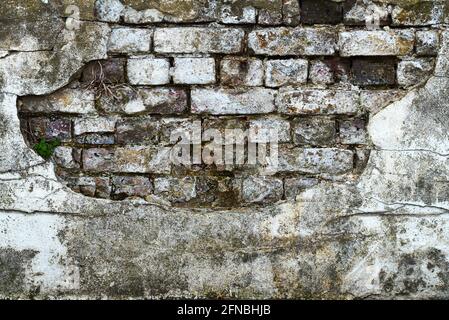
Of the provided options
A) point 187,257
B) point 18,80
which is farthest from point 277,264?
point 18,80

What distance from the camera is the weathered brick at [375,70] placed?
2609mm

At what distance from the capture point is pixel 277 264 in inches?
105

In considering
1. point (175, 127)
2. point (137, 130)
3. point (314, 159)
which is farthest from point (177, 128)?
point (314, 159)

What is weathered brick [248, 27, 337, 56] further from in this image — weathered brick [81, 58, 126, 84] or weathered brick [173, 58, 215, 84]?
weathered brick [81, 58, 126, 84]

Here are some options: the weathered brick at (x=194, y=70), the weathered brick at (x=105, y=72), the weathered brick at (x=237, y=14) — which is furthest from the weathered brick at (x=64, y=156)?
the weathered brick at (x=237, y=14)

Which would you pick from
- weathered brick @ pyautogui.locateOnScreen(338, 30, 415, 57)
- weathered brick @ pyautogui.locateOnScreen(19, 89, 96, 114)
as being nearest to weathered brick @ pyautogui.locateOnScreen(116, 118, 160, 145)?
weathered brick @ pyautogui.locateOnScreen(19, 89, 96, 114)

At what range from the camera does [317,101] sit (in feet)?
8.57

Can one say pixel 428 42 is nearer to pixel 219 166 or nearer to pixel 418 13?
pixel 418 13

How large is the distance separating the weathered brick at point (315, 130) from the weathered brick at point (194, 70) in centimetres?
40

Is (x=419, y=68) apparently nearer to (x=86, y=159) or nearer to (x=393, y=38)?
(x=393, y=38)

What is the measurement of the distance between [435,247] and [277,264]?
2.14 ft

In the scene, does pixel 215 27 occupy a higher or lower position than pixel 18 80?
higher

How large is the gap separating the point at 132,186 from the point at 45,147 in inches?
15.2

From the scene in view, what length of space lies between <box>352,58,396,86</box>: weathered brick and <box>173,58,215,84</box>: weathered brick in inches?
22.9
